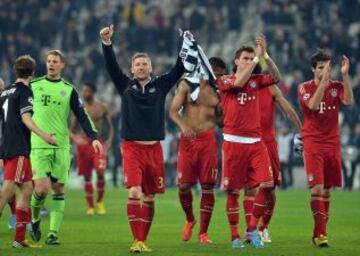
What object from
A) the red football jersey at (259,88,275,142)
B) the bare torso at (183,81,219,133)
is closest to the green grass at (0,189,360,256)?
the red football jersey at (259,88,275,142)

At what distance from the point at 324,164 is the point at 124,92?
2.85 metres

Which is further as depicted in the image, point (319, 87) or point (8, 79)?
point (8, 79)

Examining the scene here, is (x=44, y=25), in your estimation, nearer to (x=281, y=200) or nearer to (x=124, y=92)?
(x=281, y=200)

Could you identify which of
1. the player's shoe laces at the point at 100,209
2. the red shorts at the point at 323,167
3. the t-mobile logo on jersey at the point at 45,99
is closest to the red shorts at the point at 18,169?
the t-mobile logo on jersey at the point at 45,99

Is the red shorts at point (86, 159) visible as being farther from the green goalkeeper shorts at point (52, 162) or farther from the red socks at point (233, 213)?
the red socks at point (233, 213)

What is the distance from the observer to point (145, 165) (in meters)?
14.9

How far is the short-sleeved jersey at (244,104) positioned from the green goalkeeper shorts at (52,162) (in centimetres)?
239

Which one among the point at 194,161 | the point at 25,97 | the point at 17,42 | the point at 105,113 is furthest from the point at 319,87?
the point at 17,42

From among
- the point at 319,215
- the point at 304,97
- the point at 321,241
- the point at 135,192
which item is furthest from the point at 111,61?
the point at 321,241

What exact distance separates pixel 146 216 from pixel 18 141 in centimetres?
184

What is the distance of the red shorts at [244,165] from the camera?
15688 millimetres

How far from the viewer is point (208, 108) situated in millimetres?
16469

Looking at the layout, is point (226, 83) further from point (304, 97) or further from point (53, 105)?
point (53, 105)

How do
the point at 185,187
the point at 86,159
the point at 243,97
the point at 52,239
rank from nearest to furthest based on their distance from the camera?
1. the point at 243,97
2. the point at 52,239
3. the point at 185,187
4. the point at 86,159
